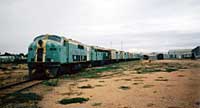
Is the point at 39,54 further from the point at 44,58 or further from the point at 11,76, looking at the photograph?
the point at 11,76

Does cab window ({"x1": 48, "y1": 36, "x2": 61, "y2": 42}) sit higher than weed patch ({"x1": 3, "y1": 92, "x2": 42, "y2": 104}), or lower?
higher

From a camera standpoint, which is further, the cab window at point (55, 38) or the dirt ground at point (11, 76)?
the cab window at point (55, 38)

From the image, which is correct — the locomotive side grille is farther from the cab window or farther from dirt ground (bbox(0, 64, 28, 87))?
dirt ground (bbox(0, 64, 28, 87))

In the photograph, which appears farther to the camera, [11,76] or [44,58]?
[11,76]

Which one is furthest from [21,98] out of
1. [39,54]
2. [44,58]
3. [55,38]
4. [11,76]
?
[11,76]

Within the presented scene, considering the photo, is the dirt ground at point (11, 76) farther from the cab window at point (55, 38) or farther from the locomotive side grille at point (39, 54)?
the cab window at point (55, 38)

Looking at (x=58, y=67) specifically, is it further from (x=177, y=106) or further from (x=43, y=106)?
(x=177, y=106)

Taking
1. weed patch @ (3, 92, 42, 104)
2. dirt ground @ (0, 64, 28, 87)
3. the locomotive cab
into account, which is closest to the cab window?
the locomotive cab

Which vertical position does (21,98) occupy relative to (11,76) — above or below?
below

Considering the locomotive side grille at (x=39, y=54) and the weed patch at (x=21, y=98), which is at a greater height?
the locomotive side grille at (x=39, y=54)

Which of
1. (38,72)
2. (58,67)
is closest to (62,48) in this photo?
(58,67)

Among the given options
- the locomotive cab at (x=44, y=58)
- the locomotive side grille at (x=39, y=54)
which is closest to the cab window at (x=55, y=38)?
the locomotive cab at (x=44, y=58)

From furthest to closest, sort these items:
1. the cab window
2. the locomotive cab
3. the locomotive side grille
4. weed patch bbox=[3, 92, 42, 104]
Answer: the cab window < the locomotive side grille < the locomotive cab < weed patch bbox=[3, 92, 42, 104]

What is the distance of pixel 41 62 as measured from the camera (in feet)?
63.5
